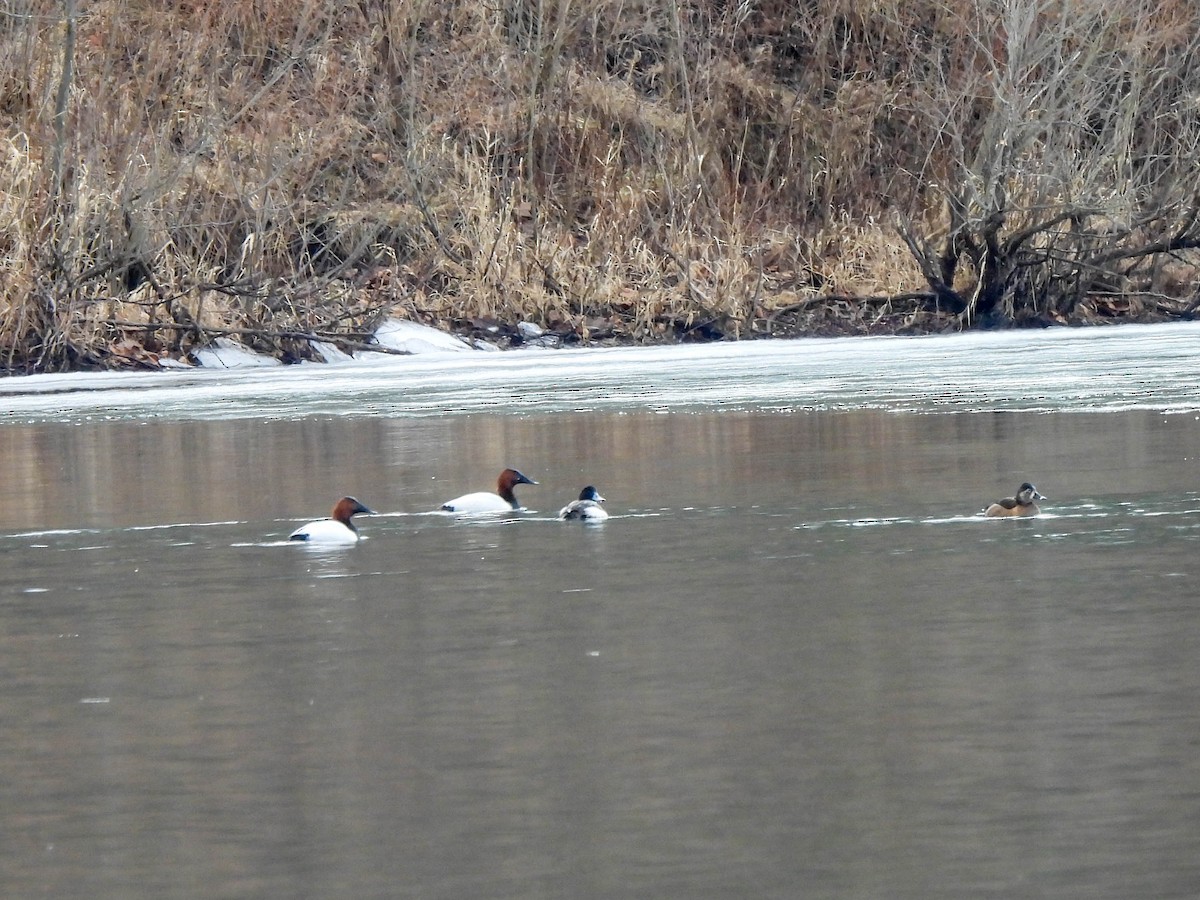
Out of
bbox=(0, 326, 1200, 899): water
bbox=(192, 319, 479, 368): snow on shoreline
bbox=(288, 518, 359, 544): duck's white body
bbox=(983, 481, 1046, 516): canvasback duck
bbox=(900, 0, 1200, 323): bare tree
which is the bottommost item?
bbox=(0, 326, 1200, 899): water

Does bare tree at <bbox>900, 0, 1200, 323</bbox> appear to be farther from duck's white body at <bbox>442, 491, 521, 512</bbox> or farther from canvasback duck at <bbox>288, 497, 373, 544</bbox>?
canvasback duck at <bbox>288, 497, 373, 544</bbox>

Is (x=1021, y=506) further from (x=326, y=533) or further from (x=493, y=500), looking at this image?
(x=326, y=533)

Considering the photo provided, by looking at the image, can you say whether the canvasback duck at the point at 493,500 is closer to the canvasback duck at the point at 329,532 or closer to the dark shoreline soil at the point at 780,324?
the canvasback duck at the point at 329,532

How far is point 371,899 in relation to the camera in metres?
4.23

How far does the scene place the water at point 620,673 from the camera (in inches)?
177

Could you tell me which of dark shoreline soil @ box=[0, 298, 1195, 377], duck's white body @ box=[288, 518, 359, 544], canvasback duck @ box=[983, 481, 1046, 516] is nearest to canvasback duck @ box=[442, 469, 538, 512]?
duck's white body @ box=[288, 518, 359, 544]

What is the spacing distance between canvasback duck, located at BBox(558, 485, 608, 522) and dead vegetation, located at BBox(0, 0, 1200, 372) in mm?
9946

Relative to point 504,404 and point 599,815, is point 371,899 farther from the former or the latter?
point 504,404

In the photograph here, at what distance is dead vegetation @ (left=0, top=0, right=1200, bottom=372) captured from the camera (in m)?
20.0

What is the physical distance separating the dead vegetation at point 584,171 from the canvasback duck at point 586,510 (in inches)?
392

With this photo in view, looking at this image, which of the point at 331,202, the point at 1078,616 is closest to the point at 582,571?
the point at 1078,616

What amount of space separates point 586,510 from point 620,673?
330 cm

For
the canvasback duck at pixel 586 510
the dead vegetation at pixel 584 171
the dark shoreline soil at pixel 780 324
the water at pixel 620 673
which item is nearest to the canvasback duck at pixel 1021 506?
the water at pixel 620 673

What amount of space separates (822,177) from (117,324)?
936 cm
